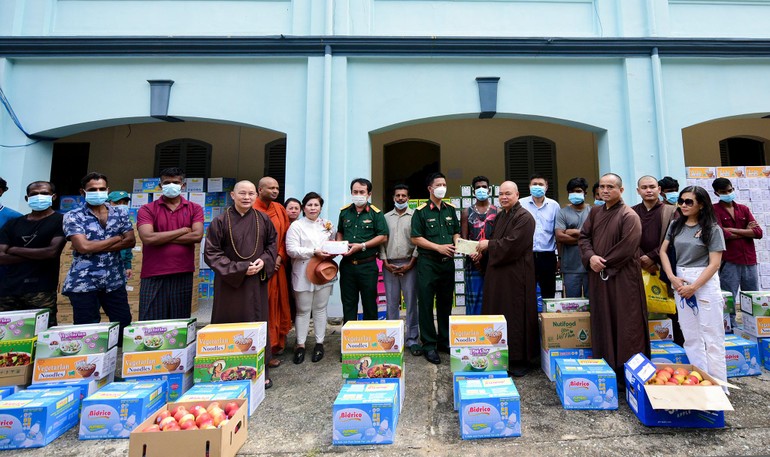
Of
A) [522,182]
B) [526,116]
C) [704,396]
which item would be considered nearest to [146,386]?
[704,396]

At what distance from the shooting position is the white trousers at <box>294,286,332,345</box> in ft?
13.2

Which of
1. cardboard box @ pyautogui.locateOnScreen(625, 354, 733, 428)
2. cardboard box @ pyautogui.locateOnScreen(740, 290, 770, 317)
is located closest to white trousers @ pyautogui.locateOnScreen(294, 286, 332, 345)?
cardboard box @ pyautogui.locateOnScreen(625, 354, 733, 428)

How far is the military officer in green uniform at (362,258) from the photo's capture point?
13.5 feet

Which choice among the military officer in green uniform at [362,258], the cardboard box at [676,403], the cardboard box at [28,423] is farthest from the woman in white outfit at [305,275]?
the cardboard box at [676,403]

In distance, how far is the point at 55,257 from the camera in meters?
3.73

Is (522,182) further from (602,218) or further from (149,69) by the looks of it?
(149,69)

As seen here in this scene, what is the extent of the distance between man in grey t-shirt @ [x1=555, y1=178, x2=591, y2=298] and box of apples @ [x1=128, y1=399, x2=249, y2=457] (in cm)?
375

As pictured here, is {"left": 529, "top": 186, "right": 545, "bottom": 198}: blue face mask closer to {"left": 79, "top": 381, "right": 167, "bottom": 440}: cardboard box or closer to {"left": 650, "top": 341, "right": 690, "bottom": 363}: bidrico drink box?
{"left": 650, "top": 341, "right": 690, "bottom": 363}: bidrico drink box

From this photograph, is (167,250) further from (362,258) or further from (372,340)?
(372,340)

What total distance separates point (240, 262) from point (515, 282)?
2.68 meters

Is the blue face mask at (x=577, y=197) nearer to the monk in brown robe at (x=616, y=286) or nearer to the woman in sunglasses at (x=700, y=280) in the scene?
the monk in brown robe at (x=616, y=286)

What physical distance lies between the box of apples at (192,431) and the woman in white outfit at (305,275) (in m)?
1.53

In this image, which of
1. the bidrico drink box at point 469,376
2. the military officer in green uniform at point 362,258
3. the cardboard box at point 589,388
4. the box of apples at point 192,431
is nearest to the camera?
the box of apples at point 192,431

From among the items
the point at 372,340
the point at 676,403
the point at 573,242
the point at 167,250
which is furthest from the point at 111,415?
the point at 573,242
